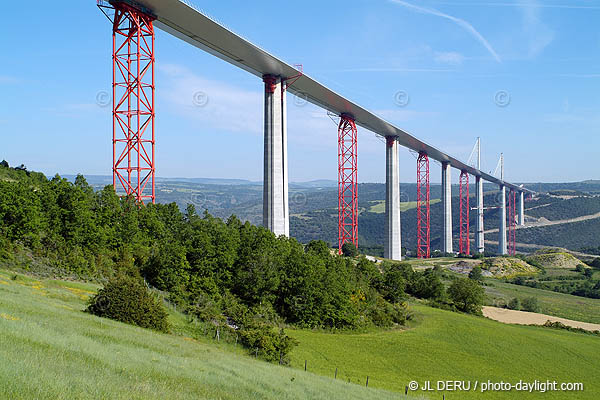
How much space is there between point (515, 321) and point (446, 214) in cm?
5978

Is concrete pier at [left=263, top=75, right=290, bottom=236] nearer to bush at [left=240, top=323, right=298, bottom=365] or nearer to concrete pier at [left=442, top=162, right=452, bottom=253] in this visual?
bush at [left=240, top=323, right=298, bottom=365]

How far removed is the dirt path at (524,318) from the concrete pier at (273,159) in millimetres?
27890

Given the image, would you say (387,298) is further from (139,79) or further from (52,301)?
(52,301)

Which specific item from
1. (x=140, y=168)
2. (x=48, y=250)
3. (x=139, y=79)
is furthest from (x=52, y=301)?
(x=139, y=79)

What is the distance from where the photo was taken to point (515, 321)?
52.2m

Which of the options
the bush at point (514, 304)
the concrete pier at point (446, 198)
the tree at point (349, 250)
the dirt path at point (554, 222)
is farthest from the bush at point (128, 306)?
the dirt path at point (554, 222)

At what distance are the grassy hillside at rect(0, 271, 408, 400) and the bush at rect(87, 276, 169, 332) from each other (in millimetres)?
1870

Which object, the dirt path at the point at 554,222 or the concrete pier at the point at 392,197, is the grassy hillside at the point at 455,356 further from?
the dirt path at the point at 554,222

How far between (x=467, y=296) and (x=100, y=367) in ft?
169

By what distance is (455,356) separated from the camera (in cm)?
3303

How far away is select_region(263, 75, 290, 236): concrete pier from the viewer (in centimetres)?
4781

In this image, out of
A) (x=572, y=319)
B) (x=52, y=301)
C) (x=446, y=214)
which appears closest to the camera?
(x=52, y=301)

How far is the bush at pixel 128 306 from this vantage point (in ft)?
70.9

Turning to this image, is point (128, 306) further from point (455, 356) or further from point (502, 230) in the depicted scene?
point (502, 230)
